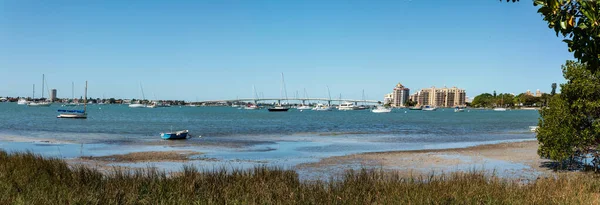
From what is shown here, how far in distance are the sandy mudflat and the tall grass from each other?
8.31 metres

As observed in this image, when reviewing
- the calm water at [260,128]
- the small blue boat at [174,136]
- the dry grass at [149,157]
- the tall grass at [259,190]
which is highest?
the tall grass at [259,190]

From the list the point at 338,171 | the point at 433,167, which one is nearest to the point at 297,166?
the point at 338,171

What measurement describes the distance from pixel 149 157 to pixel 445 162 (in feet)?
55.3

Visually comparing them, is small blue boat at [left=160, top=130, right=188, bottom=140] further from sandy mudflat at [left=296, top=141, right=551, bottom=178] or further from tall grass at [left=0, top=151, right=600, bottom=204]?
tall grass at [left=0, top=151, right=600, bottom=204]

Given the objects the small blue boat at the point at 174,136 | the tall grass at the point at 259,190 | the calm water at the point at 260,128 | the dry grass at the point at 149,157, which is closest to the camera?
the tall grass at the point at 259,190

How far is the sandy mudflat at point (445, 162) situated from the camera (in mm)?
24141

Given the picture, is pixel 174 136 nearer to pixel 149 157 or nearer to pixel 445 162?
pixel 149 157

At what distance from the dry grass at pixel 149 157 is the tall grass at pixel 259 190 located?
12887mm

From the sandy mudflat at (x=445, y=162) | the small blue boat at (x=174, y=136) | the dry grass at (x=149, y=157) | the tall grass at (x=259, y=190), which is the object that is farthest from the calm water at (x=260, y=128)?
the tall grass at (x=259, y=190)

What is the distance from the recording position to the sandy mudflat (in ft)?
79.2

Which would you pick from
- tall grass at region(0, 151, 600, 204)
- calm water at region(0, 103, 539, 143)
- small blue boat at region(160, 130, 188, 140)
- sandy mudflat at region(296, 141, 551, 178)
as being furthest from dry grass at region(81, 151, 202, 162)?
calm water at region(0, 103, 539, 143)

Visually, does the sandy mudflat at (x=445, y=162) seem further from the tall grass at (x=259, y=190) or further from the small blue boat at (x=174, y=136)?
the small blue boat at (x=174, y=136)

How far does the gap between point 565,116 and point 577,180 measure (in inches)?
282

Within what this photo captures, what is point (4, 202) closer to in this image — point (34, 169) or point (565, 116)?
point (34, 169)
